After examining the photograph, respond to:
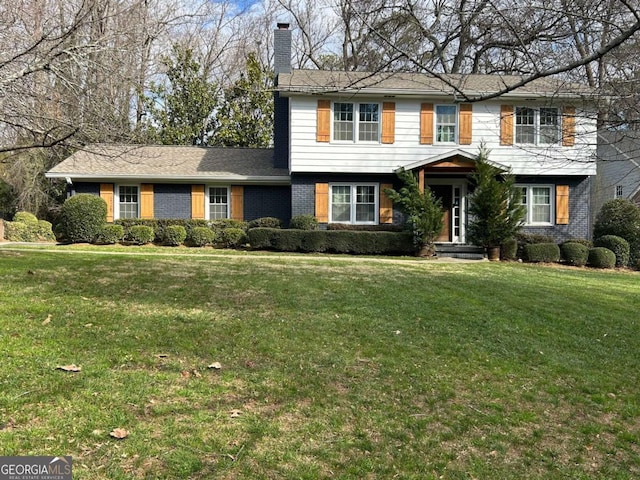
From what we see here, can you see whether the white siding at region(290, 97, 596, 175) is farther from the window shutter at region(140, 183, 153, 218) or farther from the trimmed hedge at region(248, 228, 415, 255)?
the window shutter at region(140, 183, 153, 218)

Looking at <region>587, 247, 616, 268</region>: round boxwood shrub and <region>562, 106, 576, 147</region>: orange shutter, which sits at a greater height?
<region>562, 106, 576, 147</region>: orange shutter

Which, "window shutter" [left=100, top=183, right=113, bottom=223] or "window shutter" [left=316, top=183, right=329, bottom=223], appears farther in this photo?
"window shutter" [left=100, top=183, right=113, bottom=223]

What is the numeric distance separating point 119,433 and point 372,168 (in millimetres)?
14341

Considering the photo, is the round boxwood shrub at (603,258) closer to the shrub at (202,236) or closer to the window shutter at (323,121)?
the window shutter at (323,121)

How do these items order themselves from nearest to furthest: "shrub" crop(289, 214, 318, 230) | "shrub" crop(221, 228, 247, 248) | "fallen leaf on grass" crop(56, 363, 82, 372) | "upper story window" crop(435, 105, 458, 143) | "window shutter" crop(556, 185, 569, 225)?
"fallen leaf on grass" crop(56, 363, 82, 372)
"shrub" crop(221, 228, 247, 248)
"shrub" crop(289, 214, 318, 230)
"upper story window" crop(435, 105, 458, 143)
"window shutter" crop(556, 185, 569, 225)

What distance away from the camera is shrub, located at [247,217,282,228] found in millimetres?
16281

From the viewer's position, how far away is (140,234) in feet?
51.0

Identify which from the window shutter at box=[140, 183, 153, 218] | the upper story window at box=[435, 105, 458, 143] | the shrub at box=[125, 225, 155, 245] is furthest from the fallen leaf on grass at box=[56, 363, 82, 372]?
the upper story window at box=[435, 105, 458, 143]

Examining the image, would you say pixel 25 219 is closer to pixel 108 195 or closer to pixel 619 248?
pixel 108 195

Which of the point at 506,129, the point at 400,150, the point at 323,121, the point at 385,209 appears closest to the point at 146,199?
the point at 323,121

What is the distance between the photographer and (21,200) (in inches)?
762

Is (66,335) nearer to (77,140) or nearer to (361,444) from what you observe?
(361,444)

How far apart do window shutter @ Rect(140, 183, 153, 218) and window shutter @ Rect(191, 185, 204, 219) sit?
1.55 m

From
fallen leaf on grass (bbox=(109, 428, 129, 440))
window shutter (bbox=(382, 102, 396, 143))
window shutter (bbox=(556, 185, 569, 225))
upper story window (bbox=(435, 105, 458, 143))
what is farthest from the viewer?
window shutter (bbox=(556, 185, 569, 225))
